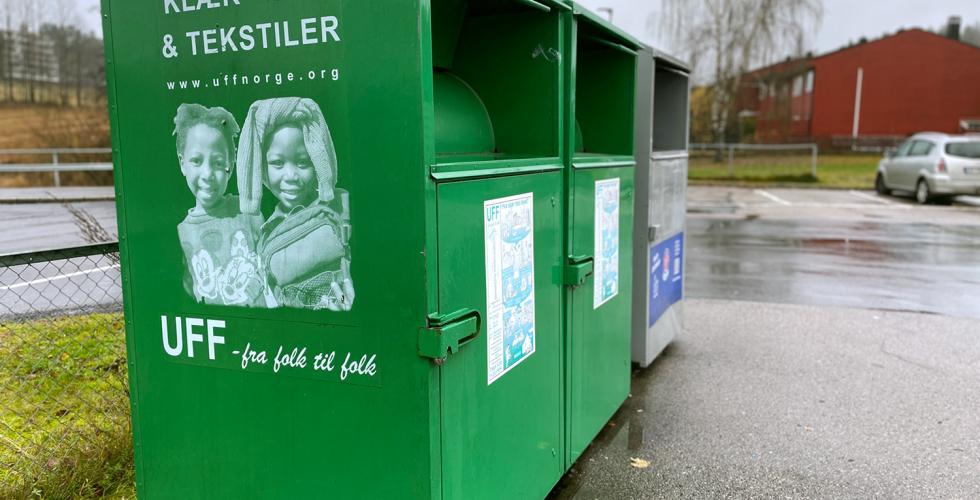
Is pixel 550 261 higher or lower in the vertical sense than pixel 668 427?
higher

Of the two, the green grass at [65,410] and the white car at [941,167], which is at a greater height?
the white car at [941,167]

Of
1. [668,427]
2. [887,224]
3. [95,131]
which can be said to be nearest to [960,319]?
[668,427]

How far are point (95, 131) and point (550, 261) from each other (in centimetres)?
2074

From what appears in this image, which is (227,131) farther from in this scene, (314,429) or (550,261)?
(550,261)

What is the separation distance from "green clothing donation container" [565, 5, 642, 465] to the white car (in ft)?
51.7

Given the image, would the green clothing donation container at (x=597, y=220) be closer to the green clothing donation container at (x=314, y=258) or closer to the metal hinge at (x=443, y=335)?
the green clothing donation container at (x=314, y=258)

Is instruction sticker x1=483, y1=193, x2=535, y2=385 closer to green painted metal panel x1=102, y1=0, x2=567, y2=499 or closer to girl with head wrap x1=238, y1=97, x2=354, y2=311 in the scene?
green painted metal panel x1=102, y1=0, x2=567, y2=499

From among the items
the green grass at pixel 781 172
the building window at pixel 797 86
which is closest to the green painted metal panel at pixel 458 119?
the green grass at pixel 781 172

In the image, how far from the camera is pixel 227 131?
89.6 inches

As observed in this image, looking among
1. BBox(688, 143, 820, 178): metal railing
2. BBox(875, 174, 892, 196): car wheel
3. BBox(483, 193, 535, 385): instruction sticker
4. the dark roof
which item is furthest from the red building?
BBox(483, 193, 535, 385): instruction sticker

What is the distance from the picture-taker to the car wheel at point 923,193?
1728 cm

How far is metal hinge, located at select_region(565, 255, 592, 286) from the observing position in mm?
3164

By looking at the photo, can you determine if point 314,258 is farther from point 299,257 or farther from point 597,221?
point 597,221

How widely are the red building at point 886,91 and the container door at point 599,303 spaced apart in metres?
33.4
